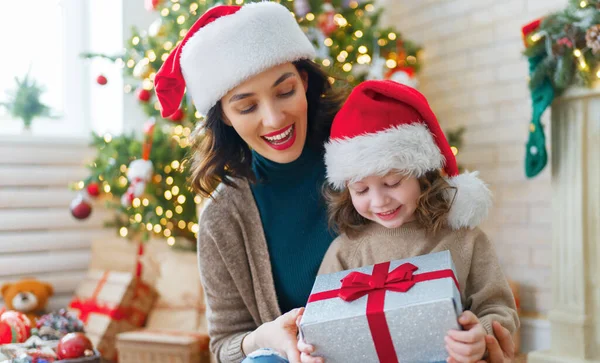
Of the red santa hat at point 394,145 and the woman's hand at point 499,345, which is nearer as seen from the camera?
the woman's hand at point 499,345

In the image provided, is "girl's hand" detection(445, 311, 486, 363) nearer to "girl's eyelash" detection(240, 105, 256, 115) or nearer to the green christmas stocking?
"girl's eyelash" detection(240, 105, 256, 115)

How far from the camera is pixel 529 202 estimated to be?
10.1 feet

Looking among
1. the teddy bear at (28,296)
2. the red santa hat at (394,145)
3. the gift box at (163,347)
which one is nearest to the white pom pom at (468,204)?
the red santa hat at (394,145)

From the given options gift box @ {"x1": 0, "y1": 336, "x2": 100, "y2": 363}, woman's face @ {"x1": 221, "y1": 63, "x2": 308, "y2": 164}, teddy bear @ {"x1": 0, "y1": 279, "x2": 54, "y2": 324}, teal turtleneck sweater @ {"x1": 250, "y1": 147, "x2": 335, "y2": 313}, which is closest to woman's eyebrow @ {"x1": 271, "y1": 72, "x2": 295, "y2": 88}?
woman's face @ {"x1": 221, "y1": 63, "x2": 308, "y2": 164}

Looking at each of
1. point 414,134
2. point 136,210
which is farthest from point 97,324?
point 414,134

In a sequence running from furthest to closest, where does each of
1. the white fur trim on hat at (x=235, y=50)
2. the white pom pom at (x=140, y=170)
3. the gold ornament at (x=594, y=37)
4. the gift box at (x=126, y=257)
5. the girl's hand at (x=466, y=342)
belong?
the gift box at (x=126, y=257) → the white pom pom at (x=140, y=170) → the gold ornament at (x=594, y=37) → the white fur trim on hat at (x=235, y=50) → the girl's hand at (x=466, y=342)

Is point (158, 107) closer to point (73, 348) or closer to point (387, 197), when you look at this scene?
point (73, 348)

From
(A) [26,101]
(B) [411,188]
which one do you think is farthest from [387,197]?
(A) [26,101]

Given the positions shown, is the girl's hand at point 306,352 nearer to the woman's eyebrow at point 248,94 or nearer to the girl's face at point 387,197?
the girl's face at point 387,197

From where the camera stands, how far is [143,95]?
298 cm

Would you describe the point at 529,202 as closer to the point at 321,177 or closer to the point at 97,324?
the point at 321,177

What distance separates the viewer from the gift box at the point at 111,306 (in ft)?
9.56

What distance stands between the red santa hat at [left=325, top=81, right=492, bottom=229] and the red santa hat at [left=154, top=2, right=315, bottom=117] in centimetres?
24

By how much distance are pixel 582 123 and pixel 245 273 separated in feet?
5.15
